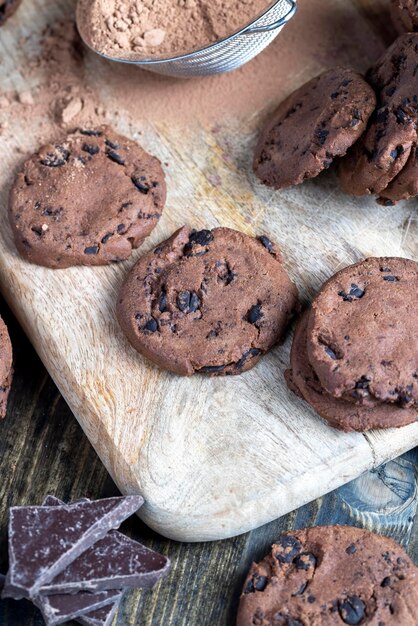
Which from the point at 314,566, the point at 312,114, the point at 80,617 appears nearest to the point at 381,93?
the point at 312,114

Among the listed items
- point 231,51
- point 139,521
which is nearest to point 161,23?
point 231,51

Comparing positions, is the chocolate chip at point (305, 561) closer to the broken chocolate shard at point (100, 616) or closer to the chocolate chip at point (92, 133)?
the broken chocolate shard at point (100, 616)

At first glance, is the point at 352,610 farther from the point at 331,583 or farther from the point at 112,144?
the point at 112,144

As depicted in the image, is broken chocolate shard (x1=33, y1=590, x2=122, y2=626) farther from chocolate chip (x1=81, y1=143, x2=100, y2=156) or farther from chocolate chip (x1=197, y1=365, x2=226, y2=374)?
chocolate chip (x1=81, y1=143, x2=100, y2=156)

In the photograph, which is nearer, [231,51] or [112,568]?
[112,568]

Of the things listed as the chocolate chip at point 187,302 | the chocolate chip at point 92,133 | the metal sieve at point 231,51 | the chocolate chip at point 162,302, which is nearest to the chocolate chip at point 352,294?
the chocolate chip at point 187,302

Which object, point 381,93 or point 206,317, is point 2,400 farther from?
point 381,93
